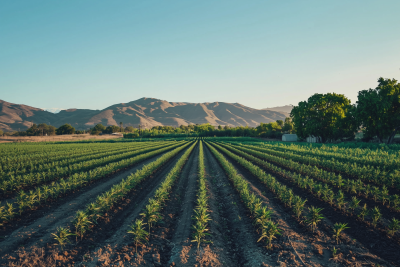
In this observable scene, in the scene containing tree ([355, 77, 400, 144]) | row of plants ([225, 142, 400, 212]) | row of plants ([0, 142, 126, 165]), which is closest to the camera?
row of plants ([225, 142, 400, 212])

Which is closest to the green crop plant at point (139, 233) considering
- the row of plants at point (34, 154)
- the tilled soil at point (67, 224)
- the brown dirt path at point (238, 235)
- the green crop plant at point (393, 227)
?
the tilled soil at point (67, 224)

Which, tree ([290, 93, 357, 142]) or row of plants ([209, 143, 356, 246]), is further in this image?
tree ([290, 93, 357, 142])

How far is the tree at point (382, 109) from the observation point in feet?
108

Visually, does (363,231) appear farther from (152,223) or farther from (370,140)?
(370,140)

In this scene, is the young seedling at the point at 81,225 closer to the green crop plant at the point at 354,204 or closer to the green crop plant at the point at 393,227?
the green crop plant at the point at 393,227

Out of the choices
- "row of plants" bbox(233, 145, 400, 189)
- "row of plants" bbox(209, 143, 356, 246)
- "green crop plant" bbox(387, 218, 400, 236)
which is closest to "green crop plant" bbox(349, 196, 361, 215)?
"row of plants" bbox(209, 143, 356, 246)

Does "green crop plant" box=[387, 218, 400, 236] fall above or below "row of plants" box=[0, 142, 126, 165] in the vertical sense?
above

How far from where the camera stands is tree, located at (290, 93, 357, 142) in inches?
1638

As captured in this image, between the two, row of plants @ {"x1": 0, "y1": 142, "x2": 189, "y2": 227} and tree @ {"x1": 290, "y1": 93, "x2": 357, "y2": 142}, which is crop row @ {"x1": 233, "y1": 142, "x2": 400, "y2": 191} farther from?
tree @ {"x1": 290, "y1": 93, "x2": 357, "y2": 142}

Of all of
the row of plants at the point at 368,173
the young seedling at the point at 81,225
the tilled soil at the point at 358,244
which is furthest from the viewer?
the row of plants at the point at 368,173

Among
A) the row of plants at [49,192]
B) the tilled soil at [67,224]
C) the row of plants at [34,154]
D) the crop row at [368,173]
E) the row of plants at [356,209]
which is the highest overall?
the crop row at [368,173]

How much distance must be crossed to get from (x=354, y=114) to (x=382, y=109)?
185 inches

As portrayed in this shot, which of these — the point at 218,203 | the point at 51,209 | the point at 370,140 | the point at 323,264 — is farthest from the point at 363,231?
the point at 370,140

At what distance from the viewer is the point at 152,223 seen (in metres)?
7.75
